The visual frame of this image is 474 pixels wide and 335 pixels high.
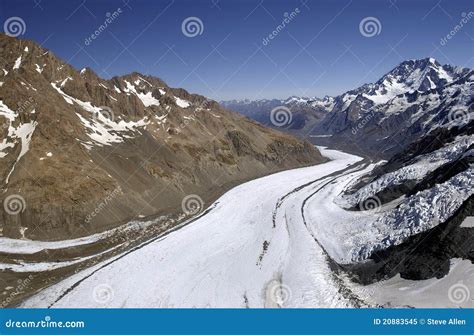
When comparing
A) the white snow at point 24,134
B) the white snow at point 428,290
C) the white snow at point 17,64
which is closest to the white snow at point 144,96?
the white snow at point 17,64

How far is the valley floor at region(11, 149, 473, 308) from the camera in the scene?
90.8 feet

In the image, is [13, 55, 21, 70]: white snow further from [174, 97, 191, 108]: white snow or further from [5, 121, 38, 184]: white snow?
[174, 97, 191, 108]: white snow

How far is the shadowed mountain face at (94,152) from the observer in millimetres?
46906

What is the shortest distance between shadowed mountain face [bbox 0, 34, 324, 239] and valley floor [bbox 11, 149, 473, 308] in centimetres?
1114

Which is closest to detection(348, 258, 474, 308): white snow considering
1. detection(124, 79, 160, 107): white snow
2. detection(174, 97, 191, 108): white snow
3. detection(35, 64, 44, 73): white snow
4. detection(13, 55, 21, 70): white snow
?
detection(13, 55, 21, 70): white snow

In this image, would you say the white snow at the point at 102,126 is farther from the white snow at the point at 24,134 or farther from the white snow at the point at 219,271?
the white snow at the point at 219,271

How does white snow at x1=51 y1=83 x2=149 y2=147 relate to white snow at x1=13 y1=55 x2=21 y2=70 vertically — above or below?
below

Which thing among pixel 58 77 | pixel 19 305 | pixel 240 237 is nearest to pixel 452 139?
pixel 240 237

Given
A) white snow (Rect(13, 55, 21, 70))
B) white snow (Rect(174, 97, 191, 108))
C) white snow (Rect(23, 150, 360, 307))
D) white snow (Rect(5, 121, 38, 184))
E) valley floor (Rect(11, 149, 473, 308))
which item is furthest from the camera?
white snow (Rect(174, 97, 191, 108))

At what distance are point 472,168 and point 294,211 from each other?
21690 mm

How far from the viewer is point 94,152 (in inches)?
2307

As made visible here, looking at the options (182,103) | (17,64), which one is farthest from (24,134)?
(182,103)

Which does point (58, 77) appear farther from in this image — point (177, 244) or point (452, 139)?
point (452, 139)

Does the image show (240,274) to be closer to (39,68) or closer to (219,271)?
(219,271)
